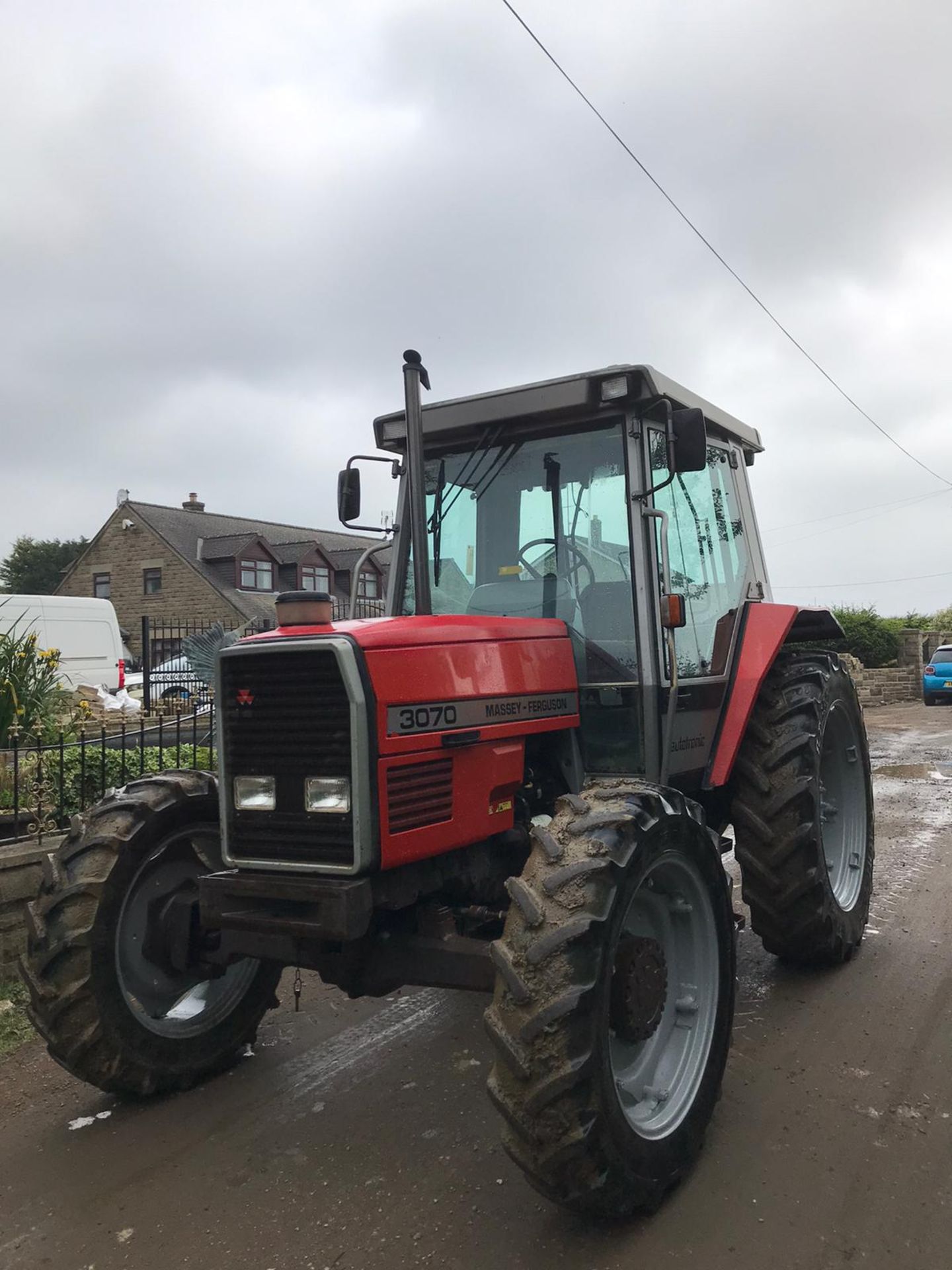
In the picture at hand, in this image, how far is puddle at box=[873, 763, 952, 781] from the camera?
1076 centimetres

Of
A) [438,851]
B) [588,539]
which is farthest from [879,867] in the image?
[438,851]

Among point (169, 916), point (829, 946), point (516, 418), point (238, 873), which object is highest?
point (516, 418)

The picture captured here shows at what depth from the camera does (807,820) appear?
13.6 feet

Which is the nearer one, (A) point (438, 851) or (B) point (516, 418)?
(A) point (438, 851)

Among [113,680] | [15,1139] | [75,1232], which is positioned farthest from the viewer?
[113,680]

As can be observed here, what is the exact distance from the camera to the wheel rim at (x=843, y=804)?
4.93 m

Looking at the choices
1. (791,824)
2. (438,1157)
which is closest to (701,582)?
(791,824)

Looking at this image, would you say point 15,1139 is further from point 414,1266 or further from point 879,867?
point 879,867

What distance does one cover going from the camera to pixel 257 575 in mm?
33219

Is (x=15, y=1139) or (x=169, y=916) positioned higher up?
(x=169, y=916)

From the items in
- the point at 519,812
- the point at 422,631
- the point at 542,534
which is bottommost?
the point at 519,812

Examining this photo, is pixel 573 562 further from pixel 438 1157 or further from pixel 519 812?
pixel 438 1157

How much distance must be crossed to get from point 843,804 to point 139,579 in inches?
1248

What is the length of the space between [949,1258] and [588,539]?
253 centimetres
